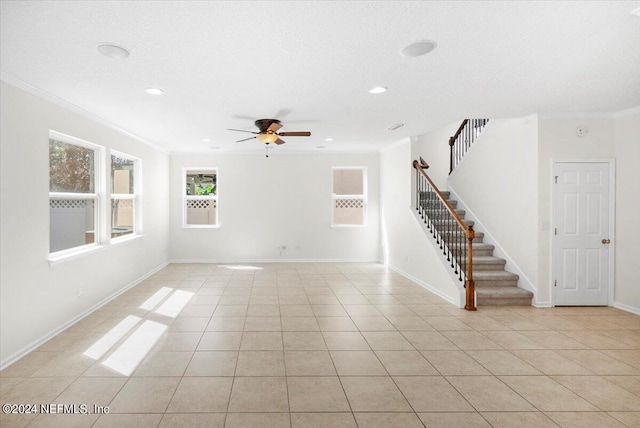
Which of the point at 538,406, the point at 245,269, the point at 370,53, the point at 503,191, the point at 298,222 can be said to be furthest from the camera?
the point at 298,222

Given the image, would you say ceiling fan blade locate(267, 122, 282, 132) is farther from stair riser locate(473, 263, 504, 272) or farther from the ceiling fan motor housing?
stair riser locate(473, 263, 504, 272)

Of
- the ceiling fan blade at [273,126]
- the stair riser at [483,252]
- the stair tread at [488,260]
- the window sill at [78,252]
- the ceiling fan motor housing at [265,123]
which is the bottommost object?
the stair tread at [488,260]

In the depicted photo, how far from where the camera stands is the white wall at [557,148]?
474 centimetres

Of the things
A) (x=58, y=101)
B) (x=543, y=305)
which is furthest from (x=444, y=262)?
(x=58, y=101)

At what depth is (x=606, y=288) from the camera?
15.7ft

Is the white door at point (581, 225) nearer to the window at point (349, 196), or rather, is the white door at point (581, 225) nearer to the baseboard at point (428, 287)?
the baseboard at point (428, 287)

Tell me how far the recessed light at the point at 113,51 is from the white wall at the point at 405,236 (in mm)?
4608

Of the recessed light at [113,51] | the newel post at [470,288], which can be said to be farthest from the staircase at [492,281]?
the recessed light at [113,51]

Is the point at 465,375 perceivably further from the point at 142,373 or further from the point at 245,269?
the point at 245,269

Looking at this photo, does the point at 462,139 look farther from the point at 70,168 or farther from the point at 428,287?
the point at 70,168

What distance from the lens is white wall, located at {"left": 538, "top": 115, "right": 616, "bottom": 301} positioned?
15.5 feet

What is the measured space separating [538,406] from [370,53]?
2.84 metres

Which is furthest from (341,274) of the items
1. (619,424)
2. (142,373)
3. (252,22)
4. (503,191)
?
(252,22)

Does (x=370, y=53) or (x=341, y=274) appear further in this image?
(x=341, y=274)
